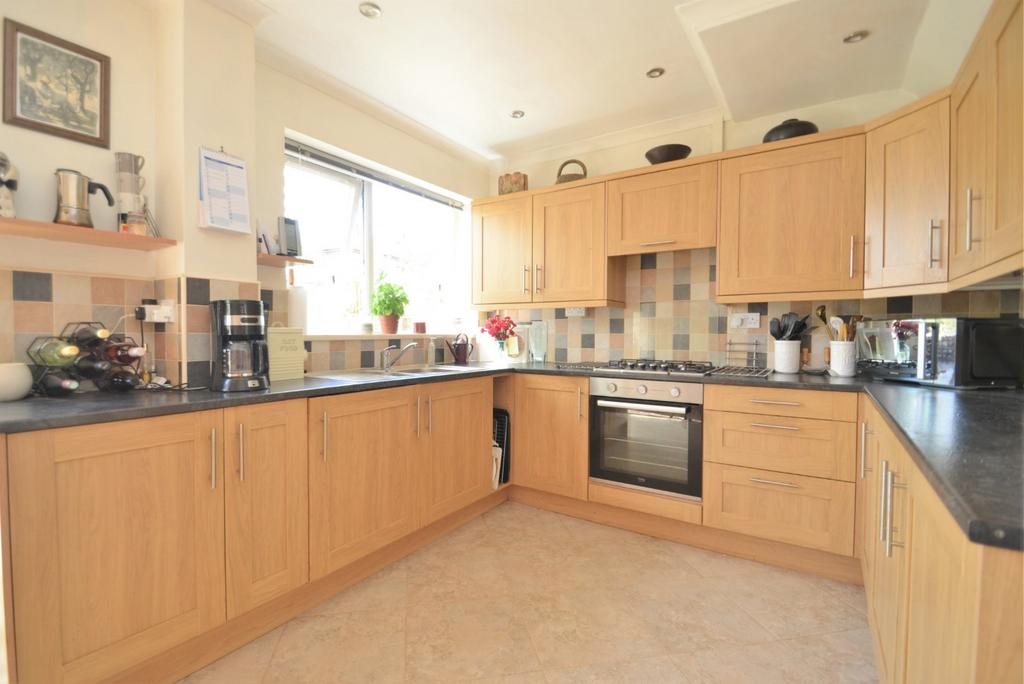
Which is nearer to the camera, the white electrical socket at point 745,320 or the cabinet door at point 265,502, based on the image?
the cabinet door at point 265,502

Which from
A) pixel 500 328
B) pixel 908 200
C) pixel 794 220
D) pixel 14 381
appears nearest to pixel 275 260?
pixel 14 381

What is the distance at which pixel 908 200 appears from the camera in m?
2.10

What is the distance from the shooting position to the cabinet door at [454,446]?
2.42m

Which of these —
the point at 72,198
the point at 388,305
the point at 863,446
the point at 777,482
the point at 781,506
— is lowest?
the point at 781,506

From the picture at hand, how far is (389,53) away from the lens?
2.37 metres

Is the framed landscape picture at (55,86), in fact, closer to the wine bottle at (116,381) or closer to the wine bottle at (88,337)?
the wine bottle at (88,337)

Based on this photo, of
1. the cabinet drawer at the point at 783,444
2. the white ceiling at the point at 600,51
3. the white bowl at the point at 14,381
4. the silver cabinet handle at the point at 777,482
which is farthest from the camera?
the silver cabinet handle at the point at 777,482

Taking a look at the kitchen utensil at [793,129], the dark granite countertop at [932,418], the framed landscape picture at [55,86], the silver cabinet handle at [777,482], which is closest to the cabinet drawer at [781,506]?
the silver cabinet handle at [777,482]

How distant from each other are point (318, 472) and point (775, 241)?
2579 mm

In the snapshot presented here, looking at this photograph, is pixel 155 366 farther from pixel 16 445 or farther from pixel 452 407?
pixel 452 407

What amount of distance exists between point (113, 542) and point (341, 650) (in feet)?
2.74

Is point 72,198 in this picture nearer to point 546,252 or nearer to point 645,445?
point 546,252

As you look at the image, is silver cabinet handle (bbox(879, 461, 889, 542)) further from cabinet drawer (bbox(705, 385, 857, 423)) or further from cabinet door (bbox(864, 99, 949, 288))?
cabinet door (bbox(864, 99, 949, 288))

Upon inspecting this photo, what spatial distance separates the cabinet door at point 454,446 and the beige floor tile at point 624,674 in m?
1.08
